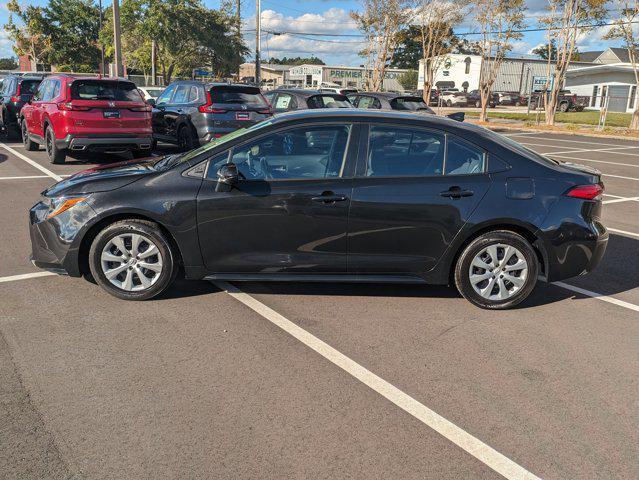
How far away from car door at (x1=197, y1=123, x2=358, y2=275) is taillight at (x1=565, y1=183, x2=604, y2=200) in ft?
6.25

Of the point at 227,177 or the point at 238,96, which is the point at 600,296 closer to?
the point at 227,177

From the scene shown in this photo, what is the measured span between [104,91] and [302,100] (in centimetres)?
455

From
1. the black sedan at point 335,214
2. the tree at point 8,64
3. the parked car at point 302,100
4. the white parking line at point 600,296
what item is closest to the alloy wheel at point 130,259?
the black sedan at point 335,214

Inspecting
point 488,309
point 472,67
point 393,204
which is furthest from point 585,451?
point 472,67

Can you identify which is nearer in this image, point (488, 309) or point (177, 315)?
point (177, 315)

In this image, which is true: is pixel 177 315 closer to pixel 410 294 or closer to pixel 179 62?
pixel 410 294

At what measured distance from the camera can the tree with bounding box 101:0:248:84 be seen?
41656mm

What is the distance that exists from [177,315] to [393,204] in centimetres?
196

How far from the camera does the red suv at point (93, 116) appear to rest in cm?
1105

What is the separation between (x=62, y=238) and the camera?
4.83 metres

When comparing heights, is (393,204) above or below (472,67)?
below

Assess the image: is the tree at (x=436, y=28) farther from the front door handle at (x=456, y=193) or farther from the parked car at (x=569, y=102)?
the front door handle at (x=456, y=193)

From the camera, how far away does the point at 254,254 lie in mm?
4836

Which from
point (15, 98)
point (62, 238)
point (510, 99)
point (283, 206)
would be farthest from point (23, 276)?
point (510, 99)
